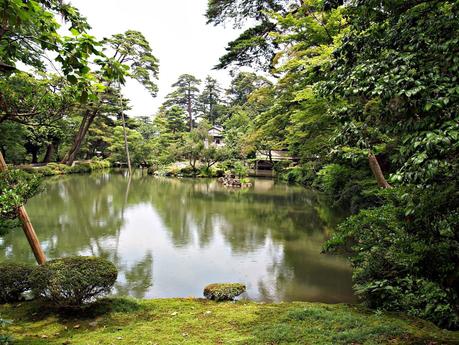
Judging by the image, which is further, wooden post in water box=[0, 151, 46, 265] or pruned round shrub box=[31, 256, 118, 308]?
wooden post in water box=[0, 151, 46, 265]

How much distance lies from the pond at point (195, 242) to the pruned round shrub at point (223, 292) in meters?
0.34

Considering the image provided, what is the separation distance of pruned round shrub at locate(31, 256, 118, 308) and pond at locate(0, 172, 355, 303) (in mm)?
1525

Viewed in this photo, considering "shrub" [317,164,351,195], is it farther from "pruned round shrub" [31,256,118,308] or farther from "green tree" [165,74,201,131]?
"green tree" [165,74,201,131]

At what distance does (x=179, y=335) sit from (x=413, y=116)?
2.82m

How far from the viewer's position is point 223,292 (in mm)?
5207

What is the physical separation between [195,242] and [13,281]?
474 cm

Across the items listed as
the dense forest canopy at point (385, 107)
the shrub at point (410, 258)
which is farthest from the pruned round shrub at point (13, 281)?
the shrub at point (410, 258)

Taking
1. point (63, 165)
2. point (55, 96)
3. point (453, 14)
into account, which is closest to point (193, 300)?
point (55, 96)

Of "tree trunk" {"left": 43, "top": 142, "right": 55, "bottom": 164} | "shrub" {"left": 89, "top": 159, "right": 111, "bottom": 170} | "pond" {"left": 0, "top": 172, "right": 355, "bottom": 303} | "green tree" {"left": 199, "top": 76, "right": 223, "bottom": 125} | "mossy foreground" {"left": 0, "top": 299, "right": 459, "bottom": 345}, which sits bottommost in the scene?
"pond" {"left": 0, "top": 172, "right": 355, "bottom": 303}

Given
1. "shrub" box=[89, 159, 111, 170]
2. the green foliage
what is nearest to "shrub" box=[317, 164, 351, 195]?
the green foliage

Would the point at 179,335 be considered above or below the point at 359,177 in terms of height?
below

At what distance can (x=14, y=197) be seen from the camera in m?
3.52

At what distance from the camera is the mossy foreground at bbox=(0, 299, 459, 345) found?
9.77 ft

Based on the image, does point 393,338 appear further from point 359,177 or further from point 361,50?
point 359,177
